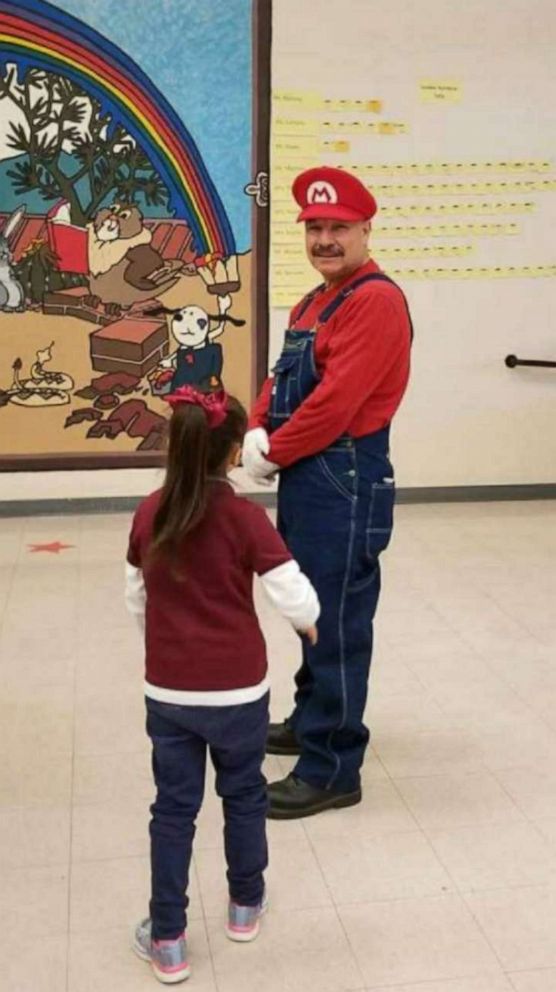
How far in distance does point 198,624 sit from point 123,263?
314 centimetres

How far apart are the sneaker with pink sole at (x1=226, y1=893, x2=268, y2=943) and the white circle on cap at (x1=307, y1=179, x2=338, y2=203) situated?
4.49 ft

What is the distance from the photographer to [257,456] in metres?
2.25

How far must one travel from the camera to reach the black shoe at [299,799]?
235 centimetres

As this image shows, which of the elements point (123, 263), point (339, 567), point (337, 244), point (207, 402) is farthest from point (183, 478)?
point (123, 263)

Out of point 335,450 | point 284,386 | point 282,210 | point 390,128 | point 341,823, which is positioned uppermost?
point 390,128

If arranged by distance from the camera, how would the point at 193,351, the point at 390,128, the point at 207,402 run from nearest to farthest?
1. the point at 207,402
2. the point at 390,128
3. the point at 193,351

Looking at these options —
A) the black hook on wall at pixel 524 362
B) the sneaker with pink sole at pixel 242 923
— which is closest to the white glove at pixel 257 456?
the sneaker with pink sole at pixel 242 923

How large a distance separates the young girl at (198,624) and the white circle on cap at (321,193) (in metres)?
0.63

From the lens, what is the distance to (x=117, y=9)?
4.34 metres

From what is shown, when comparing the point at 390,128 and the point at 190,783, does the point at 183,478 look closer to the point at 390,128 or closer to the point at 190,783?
the point at 190,783

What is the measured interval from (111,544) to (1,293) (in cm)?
119

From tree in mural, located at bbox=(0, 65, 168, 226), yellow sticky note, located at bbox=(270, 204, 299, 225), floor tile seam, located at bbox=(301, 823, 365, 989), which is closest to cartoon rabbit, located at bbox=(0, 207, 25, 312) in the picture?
→ tree in mural, located at bbox=(0, 65, 168, 226)

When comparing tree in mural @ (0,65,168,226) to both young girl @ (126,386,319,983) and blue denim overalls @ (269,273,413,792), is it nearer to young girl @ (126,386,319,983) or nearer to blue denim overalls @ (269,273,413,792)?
blue denim overalls @ (269,273,413,792)

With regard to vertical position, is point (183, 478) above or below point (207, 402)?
below
